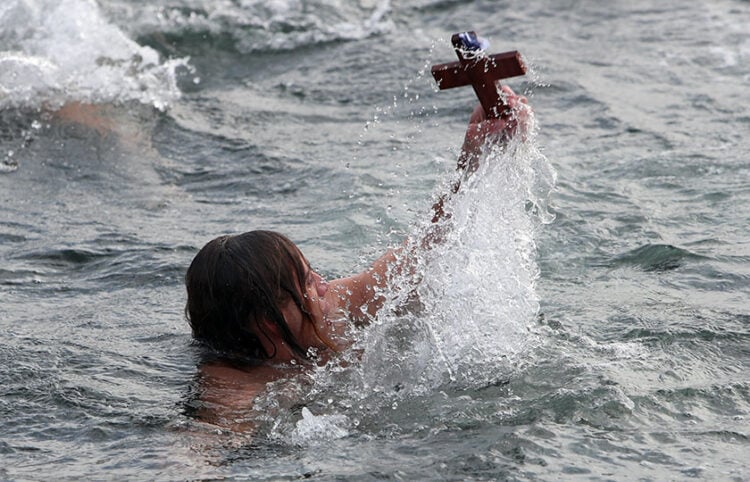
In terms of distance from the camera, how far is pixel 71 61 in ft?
29.1

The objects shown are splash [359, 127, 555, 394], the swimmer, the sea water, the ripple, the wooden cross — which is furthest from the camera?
the ripple

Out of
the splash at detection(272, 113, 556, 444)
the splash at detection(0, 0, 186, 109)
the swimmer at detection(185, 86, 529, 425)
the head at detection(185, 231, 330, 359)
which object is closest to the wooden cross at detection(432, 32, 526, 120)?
the swimmer at detection(185, 86, 529, 425)

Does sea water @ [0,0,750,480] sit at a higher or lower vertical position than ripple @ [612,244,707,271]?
higher

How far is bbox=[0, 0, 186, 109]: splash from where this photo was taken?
848 centimetres

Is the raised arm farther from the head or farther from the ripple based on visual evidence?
the ripple

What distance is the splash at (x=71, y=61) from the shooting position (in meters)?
8.48

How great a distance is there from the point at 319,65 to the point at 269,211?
3291 millimetres

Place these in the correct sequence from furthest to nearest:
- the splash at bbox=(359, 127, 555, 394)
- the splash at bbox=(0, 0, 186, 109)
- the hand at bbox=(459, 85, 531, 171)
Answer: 1. the splash at bbox=(0, 0, 186, 109)
2. the splash at bbox=(359, 127, 555, 394)
3. the hand at bbox=(459, 85, 531, 171)

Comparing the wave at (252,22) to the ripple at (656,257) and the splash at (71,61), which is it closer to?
the splash at (71,61)

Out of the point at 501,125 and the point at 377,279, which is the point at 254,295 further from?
the point at 501,125

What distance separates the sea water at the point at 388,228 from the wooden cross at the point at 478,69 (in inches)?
13.8

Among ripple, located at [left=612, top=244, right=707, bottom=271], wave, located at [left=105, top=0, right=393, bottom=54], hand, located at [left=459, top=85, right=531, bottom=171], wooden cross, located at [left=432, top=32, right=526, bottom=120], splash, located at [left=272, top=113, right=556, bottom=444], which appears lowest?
ripple, located at [left=612, top=244, right=707, bottom=271]

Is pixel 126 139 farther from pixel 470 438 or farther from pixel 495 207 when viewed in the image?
pixel 470 438

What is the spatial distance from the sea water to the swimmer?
0.32ft
